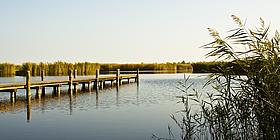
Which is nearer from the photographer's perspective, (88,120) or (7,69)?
(88,120)

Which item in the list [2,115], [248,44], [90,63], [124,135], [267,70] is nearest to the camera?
[267,70]

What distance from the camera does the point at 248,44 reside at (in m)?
4.55

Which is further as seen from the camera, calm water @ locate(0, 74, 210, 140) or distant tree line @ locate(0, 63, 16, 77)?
distant tree line @ locate(0, 63, 16, 77)

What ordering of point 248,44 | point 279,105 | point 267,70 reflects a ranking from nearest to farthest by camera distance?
point 279,105
point 267,70
point 248,44

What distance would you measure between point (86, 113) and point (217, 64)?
9.84m

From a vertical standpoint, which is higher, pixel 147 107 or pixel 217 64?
pixel 217 64

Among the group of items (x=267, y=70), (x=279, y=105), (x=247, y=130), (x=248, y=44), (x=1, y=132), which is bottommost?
(x=1, y=132)

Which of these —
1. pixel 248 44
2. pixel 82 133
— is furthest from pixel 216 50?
pixel 82 133

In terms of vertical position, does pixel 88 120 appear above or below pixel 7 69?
below

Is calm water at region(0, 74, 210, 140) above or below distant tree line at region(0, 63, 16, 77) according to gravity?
below

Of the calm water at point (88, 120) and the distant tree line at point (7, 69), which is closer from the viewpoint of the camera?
the calm water at point (88, 120)

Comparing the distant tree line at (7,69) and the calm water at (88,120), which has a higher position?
the distant tree line at (7,69)

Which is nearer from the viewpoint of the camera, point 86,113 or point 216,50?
point 216,50

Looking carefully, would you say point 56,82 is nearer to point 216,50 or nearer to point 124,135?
point 124,135
